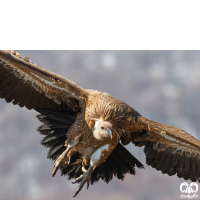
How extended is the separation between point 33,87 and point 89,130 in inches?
67.0

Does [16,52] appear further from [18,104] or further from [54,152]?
[54,152]

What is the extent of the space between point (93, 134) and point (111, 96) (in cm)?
95

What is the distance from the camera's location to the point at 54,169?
7.62 meters

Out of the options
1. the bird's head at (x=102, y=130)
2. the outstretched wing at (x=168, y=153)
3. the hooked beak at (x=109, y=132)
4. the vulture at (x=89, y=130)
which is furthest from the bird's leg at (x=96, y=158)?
the outstretched wing at (x=168, y=153)

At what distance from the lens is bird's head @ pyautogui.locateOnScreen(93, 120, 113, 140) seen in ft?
23.4

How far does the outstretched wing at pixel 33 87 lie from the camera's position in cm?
756

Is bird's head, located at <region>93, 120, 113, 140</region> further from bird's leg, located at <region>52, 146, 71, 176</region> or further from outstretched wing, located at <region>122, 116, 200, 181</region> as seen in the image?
outstretched wing, located at <region>122, 116, 200, 181</region>

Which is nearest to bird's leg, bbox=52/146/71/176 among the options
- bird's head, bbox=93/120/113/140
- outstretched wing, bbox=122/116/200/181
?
bird's head, bbox=93/120/113/140

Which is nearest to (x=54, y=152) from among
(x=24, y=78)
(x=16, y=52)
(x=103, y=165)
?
(x=103, y=165)

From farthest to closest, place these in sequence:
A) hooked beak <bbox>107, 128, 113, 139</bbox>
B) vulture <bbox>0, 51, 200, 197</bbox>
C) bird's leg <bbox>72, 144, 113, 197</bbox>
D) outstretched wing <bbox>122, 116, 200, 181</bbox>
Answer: outstretched wing <bbox>122, 116, 200, 181</bbox> → bird's leg <bbox>72, 144, 113, 197</bbox> → vulture <bbox>0, 51, 200, 197</bbox> → hooked beak <bbox>107, 128, 113, 139</bbox>

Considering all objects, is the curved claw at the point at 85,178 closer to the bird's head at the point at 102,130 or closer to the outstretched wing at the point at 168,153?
the bird's head at the point at 102,130

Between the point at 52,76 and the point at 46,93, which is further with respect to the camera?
the point at 46,93

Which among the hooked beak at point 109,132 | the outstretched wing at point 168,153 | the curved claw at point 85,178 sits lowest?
the curved claw at point 85,178

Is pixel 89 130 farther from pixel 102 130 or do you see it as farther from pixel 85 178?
pixel 85 178
